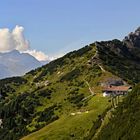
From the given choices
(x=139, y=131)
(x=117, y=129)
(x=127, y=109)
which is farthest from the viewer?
(x=127, y=109)

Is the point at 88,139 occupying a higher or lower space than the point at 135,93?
lower

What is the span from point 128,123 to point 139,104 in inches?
426

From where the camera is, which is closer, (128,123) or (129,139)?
(129,139)

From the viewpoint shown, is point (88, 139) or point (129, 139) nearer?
point (129, 139)

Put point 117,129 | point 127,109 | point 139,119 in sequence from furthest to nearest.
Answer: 1. point 127,109
2. point 117,129
3. point 139,119

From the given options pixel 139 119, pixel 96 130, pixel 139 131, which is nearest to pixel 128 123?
pixel 139 119

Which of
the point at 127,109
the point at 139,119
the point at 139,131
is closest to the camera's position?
the point at 139,131

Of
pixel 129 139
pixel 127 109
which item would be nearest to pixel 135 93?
pixel 127 109

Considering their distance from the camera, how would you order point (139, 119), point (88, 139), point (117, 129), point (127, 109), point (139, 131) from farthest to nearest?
point (88, 139)
point (127, 109)
point (117, 129)
point (139, 119)
point (139, 131)

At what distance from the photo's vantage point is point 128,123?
139 metres

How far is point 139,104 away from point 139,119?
13.7m

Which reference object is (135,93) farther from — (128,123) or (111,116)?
(128,123)

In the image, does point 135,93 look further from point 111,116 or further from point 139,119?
point 139,119

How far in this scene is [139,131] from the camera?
125m
